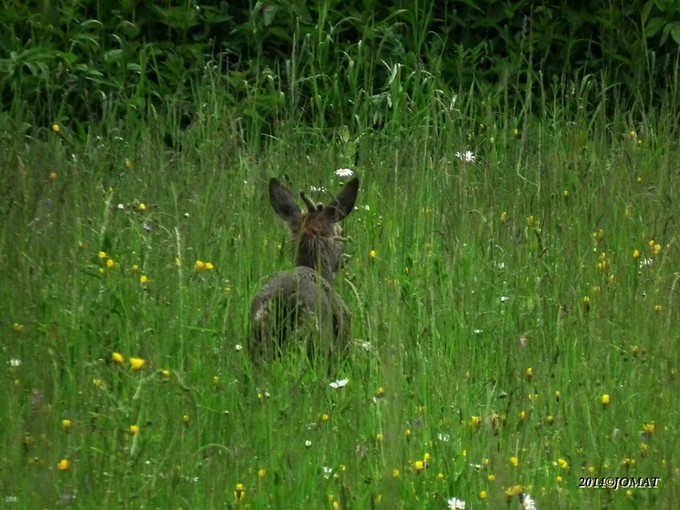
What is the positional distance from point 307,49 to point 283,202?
2518mm

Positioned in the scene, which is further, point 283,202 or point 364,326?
point 283,202

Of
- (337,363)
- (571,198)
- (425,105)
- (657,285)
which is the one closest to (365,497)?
(337,363)

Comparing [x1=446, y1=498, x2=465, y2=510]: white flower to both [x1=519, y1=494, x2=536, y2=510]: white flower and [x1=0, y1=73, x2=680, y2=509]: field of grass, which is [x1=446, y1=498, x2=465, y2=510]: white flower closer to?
[x1=0, y1=73, x2=680, y2=509]: field of grass

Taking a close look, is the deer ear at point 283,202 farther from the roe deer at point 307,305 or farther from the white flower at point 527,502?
the white flower at point 527,502

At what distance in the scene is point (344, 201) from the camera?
615cm

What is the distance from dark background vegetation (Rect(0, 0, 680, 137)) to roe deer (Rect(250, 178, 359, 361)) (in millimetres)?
2216

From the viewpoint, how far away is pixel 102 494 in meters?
3.99

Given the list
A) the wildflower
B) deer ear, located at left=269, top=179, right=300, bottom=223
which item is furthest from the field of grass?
deer ear, located at left=269, top=179, right=300, bottom=223

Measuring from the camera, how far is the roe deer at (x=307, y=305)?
5.32 metres

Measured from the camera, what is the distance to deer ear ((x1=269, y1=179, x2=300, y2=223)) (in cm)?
614

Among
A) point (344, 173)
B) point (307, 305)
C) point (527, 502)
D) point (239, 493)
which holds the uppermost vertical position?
point (527, 502)

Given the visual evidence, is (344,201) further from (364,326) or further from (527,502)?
(527,502)

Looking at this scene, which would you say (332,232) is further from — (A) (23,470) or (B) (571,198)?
(A) (23,470)

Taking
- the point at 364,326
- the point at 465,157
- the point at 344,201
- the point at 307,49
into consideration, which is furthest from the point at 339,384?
the point at 307,49
